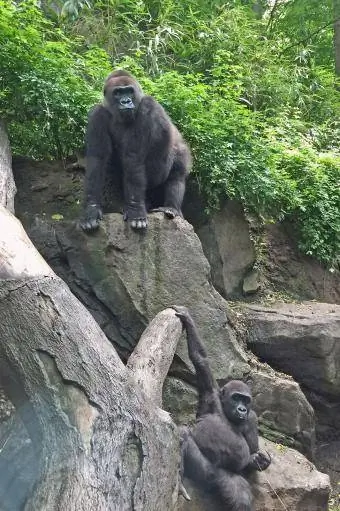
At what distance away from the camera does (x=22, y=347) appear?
379cm

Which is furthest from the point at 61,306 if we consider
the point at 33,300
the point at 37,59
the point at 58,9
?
the point at 58,9

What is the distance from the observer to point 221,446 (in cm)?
522

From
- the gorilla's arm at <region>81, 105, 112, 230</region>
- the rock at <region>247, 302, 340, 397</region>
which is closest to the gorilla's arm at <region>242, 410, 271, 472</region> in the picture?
the rock at <region>247, 302, 340, 397</region>

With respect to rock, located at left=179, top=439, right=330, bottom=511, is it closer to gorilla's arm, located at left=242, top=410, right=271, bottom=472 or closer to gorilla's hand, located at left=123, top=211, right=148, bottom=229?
gorilla's arm, located at left=242, top=410, right=271, bottom=472

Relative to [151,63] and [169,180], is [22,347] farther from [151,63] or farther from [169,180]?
[151,63]

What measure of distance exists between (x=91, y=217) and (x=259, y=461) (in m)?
2.43

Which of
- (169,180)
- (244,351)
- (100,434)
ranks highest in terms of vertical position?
(169,180)

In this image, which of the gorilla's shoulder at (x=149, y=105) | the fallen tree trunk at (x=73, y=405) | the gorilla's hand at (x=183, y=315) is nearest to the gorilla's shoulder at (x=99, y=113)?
the gorilla's shoulder at (x=149, y=105)

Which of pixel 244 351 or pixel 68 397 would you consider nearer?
pixel 68 397

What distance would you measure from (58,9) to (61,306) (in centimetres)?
788

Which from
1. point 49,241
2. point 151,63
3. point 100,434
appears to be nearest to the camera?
point 100,434

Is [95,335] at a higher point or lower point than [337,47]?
lower

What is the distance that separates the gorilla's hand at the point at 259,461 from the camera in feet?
17.7

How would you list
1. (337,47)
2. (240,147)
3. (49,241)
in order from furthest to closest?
(337,47)
(240,147)
(49,241)
